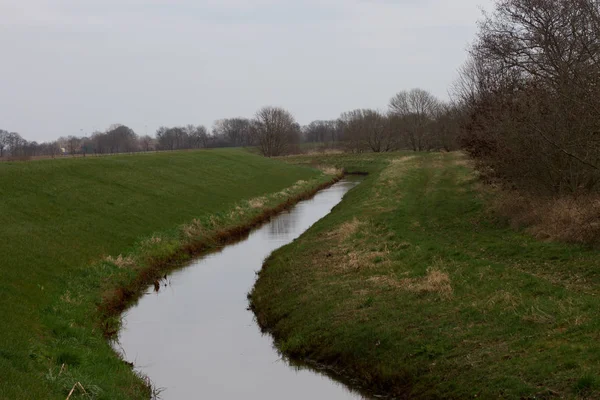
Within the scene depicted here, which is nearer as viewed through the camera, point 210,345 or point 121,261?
point 210,345

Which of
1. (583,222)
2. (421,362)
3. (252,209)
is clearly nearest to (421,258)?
(583,222)

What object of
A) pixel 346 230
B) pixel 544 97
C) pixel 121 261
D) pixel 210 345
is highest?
pixel 544 97

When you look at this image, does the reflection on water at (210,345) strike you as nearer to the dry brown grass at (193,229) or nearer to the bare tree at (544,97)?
the dry brown grass at (193,229)

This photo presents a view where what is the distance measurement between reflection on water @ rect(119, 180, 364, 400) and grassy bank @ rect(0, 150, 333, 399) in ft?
2.85

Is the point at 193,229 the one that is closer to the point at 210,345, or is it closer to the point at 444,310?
the point at 210,345

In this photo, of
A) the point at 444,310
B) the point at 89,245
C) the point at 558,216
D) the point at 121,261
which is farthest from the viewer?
the point at 89,245

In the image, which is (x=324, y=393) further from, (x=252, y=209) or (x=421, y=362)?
(x=252, y=209)

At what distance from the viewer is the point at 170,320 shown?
1568 centimetres

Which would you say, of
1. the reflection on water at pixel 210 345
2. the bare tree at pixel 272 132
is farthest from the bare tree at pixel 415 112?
the reflection on water at pixel 210 345

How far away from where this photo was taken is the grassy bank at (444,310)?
369 inches

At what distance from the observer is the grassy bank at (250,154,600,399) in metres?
9.38

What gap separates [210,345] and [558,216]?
1071 cm

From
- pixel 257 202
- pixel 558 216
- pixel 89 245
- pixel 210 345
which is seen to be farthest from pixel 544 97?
Answer: pixel 257 202

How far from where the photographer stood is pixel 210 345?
45.4ft
